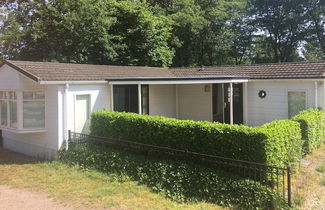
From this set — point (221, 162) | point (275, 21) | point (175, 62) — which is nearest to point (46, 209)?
point (221, 162)

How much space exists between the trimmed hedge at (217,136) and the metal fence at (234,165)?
0.56ft

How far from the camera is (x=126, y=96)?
13.5 metres

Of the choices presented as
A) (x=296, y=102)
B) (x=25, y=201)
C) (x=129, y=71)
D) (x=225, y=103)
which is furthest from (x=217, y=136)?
(x=129, y=71)

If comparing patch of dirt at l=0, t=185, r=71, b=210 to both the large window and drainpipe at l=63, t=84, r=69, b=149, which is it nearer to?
drainpipe at l=63, t=84, r=69, b=149

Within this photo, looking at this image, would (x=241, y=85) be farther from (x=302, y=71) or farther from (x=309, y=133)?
(x=309, y=133)

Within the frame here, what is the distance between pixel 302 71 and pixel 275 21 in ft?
80.6

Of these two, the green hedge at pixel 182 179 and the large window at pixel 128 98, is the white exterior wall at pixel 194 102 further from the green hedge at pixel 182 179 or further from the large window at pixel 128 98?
the green hedge at pixel 182 179

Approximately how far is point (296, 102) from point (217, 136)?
6.79 metres

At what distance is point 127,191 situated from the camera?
23.7 ft

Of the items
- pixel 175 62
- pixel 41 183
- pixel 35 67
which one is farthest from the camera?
pixel 175 62

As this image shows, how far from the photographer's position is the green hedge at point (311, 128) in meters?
9.05

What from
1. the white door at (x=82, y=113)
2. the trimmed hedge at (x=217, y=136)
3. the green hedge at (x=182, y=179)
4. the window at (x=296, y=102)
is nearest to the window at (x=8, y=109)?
the white door at (x=82, y=113)

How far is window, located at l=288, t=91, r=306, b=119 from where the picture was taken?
40.0 feet

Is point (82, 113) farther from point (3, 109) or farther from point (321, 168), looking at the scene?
point (321, 168)
